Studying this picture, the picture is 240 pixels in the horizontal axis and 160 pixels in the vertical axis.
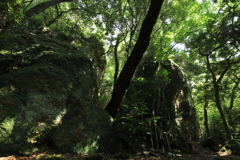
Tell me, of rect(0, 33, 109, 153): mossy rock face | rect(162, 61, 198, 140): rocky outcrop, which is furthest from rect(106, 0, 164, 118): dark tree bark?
rect(162, 61, 198, 140): rocky outcrop

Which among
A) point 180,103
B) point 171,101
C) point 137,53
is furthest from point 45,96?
point 180,103

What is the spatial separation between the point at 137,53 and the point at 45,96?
14.2 feet

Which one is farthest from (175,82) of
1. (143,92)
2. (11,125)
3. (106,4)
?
(11,125)

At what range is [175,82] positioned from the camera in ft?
34.6

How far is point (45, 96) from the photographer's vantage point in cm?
438

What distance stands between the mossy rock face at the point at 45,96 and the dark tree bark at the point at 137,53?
1142 millimetres

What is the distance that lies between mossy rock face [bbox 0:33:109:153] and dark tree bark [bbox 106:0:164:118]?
114 centimetres

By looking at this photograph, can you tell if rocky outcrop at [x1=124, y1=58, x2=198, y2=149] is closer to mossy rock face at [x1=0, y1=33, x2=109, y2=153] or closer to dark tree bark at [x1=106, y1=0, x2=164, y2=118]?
dark tree bark at [x1=106, y1=0, x2=164, y2=118]

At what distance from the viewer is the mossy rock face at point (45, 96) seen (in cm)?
359

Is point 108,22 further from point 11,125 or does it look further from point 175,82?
point 11,125

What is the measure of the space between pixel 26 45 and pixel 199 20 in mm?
8595

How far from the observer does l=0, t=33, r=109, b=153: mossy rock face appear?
11.8 ft

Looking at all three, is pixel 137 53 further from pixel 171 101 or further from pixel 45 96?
pixel 171 101

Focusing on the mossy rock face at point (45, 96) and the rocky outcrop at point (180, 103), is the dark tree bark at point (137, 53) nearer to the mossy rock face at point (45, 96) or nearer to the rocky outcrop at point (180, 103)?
the mossy rock face at point (45, 96)
